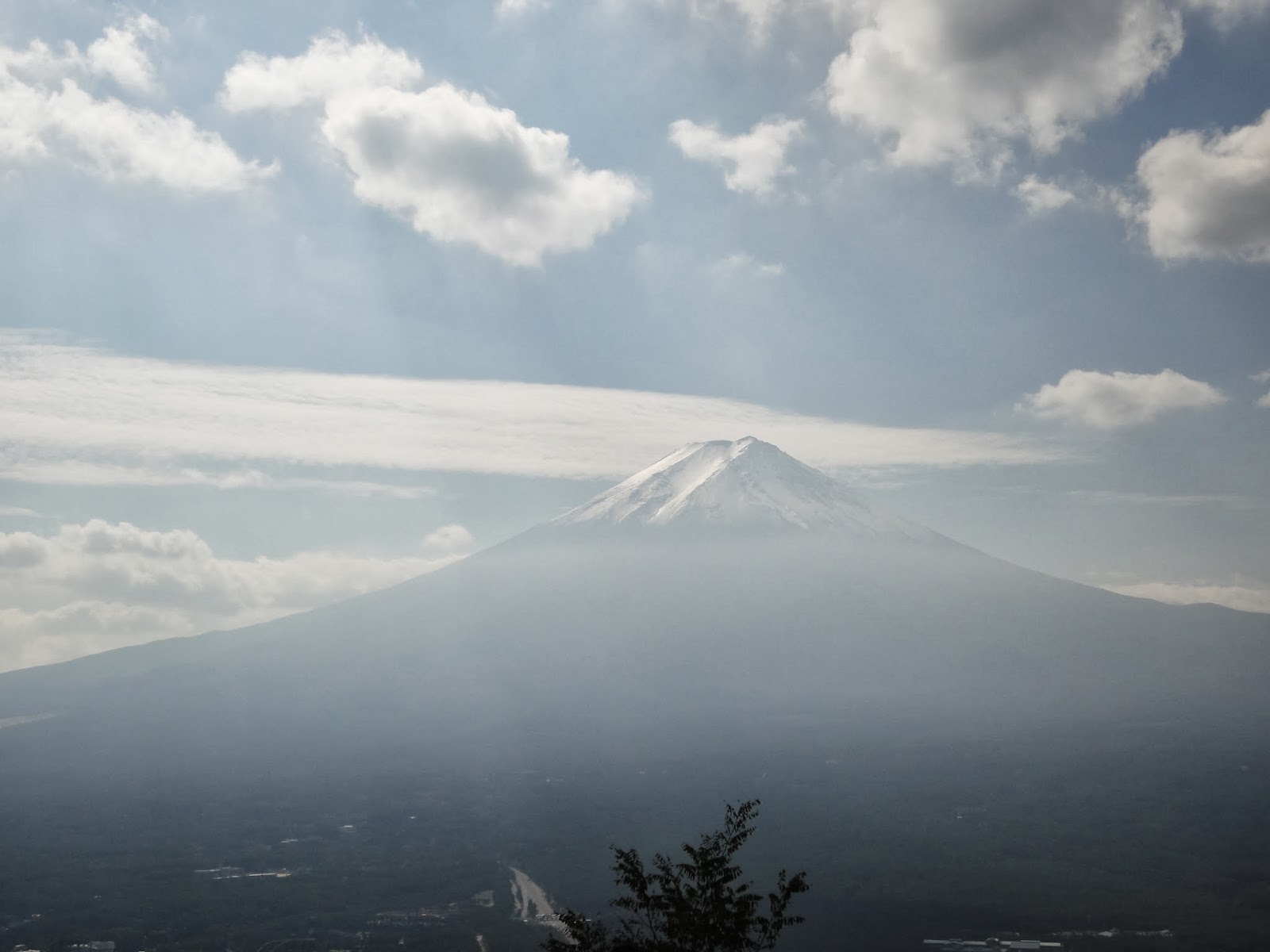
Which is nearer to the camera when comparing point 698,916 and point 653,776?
point 698,916

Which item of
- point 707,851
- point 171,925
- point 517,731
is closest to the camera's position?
point 707,851

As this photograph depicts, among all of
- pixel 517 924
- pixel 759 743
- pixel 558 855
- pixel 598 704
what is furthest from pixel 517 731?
pixel 517 924

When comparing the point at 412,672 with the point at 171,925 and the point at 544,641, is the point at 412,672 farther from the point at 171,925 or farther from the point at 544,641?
the point at 171,925

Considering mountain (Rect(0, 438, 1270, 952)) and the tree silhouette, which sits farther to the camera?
mountain (Rect(0, 438, 1270, 952))

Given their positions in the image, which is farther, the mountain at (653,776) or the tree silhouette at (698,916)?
the mountain at (653,776)

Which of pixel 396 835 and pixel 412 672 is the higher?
pixel 412 672

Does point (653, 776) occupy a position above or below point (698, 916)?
below

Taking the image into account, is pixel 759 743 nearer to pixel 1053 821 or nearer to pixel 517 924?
pixel 1053 821

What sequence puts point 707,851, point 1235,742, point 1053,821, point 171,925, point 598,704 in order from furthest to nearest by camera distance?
point 598,704 < point 1235,742 < point 1053,821 < point 171,925 < point 707,851

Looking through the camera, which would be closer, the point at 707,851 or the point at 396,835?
the point at 707,851

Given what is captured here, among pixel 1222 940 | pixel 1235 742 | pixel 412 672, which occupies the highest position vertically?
pixel 412 672
